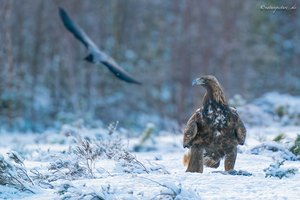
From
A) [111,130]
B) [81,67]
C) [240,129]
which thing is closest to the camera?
[240,129]

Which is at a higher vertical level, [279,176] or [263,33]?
[263,33]

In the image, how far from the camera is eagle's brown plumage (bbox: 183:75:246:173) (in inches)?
231

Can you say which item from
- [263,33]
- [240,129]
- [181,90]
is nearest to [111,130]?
[240,129]

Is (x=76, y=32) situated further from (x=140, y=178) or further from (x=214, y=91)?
(x=140, y=178)

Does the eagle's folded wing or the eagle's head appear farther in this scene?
the eagle's head

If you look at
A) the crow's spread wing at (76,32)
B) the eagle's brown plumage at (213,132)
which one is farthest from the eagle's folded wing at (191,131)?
the crow's spread wing at (76,32)

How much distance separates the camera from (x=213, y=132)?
5.88 metres

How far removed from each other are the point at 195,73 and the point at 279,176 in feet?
51.7

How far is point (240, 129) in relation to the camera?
19.5 ft

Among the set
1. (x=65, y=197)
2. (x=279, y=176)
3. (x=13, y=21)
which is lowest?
(x=65, y=197)

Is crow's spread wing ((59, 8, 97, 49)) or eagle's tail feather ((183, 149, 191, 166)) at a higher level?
crow's spread wing ((59, 8, 97, 49))

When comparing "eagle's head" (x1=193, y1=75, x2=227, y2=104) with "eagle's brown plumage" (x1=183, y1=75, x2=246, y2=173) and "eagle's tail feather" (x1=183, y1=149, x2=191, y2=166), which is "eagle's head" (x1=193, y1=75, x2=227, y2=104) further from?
"eagle's tail feather" (x1=183, y1=149, x2=191, y2=166)

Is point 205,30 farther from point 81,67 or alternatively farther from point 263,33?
point 263,33

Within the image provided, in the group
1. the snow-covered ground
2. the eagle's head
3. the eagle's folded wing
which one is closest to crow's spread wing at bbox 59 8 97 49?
the snow-covered ground
